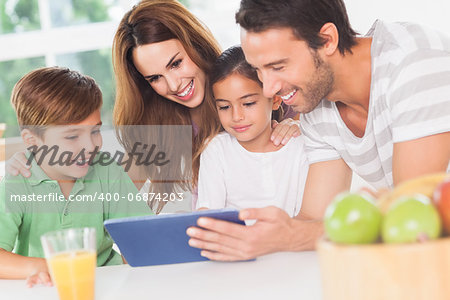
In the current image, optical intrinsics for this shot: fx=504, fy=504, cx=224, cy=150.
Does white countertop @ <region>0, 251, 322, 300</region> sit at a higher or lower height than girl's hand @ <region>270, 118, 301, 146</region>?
lower

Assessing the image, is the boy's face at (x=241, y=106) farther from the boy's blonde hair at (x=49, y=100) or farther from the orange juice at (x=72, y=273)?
the orange juice at (x=72, y=273)

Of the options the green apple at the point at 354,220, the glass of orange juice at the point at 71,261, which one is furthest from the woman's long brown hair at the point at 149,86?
the green apple at the point at 354,220

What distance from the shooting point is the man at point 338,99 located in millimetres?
1255

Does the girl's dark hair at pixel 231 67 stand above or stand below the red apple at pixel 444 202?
above

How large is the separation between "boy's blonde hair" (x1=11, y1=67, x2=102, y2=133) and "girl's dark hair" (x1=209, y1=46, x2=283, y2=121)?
0.48 m

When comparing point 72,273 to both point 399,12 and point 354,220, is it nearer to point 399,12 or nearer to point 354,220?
point 354,220

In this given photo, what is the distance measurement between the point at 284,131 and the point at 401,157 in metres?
0.71

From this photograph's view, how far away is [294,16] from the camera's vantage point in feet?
4.78

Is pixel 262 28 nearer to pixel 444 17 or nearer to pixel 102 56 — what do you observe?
pixel 444 17

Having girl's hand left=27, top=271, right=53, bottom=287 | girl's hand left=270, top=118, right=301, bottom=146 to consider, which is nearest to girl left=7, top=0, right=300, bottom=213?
girl's hand left=270, top=118, right=301, bottom=146

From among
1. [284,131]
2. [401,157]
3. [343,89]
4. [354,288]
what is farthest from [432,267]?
[284,131]

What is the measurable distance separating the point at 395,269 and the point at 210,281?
1.86ft

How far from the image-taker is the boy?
5.50 feet

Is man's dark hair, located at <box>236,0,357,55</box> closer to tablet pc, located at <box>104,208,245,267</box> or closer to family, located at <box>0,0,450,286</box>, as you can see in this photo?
family, located at <box>0,0,450,286</box>
